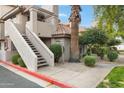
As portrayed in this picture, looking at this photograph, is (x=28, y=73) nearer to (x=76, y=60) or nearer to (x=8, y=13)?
(x=76, y=60)

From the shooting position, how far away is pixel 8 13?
64.2 feet

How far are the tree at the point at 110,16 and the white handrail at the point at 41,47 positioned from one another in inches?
172

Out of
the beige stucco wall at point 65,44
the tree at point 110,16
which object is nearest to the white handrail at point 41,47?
the beige stucco wall at point 65,44

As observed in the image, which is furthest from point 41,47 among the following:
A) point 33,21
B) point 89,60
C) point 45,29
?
point 89,60

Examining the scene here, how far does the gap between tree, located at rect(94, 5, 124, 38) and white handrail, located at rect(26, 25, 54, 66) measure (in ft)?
14.3

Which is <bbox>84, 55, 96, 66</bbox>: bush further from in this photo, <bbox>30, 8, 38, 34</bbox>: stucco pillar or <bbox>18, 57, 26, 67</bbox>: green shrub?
<bbox>30, 8, 38, 34</bbox>: stucco pillar

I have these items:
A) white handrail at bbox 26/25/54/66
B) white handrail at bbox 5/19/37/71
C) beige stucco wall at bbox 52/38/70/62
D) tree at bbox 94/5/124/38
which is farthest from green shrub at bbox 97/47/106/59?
white handrail at bbox 5/19/37/71

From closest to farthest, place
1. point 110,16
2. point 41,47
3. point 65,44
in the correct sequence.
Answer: point 110,16
point 41,47
point 65,44

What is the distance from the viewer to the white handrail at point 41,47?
42.9ft

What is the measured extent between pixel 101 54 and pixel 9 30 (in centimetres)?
996

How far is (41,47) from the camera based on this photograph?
14008mm

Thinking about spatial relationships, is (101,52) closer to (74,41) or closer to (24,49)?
(74,41)

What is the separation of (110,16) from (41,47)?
216 inches
